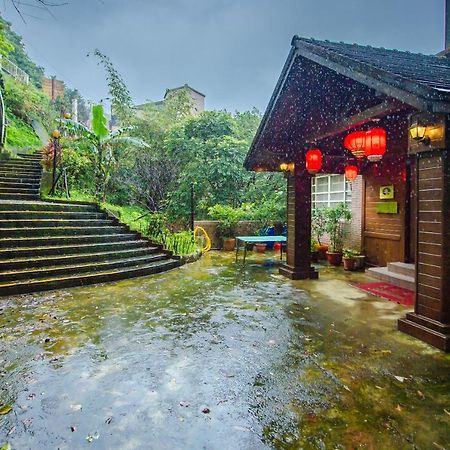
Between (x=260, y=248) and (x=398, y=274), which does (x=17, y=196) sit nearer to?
(x=260, y=248)

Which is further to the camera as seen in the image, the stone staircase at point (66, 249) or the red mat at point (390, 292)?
the stone staircase at point (66, 249)

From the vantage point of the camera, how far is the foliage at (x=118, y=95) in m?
17.1

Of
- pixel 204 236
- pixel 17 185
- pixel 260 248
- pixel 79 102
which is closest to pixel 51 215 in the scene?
pixel 17 185

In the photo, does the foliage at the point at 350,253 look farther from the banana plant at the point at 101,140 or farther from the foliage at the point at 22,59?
the foliage at the point at 22,59

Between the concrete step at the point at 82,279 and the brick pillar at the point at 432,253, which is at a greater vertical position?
the brick pillar at the point at 432,253

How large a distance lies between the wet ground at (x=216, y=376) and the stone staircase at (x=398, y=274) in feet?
3.99

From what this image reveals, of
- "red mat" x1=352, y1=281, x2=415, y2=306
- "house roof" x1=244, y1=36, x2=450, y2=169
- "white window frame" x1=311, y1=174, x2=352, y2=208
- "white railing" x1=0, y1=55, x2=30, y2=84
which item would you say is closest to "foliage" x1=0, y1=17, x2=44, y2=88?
"white railing" x1=0, y1=55, x2=30, y2=84

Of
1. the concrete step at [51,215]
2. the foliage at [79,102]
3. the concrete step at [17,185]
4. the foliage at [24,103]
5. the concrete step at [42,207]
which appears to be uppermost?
the foliage at [79,102]

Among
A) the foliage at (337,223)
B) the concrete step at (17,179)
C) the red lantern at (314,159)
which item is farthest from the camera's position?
the concrete step at (17,179)

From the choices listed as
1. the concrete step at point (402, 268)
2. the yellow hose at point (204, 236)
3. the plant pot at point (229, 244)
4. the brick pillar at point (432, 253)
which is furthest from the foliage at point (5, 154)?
the brick pillar at point (432, 253)

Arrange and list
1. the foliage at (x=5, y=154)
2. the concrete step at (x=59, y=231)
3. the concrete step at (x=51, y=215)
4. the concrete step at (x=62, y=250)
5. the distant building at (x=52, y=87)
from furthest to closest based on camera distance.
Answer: the distant building at (x=52, y=87) < the foliage at (x=5, y=154) < the concrete step at (x=51, y=215) < the concrete step at (x=59, y=231) < the concrete step at (x=62, y=250)

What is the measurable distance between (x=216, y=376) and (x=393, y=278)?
507 centimetres

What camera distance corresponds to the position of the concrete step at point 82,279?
18.4ft

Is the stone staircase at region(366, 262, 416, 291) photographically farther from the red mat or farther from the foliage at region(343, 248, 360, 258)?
the foliage at region(343, 248, 360, 258)
